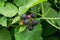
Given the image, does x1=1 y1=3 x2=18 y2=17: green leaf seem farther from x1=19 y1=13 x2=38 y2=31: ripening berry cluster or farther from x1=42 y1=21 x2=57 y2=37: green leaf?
x1=42 y1=21 x2=57 y2=37: green leaf

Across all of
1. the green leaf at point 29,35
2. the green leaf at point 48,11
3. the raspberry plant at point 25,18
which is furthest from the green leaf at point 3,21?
the green leaf at point 48,11

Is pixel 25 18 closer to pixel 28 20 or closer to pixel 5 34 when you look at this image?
pixel 28 20

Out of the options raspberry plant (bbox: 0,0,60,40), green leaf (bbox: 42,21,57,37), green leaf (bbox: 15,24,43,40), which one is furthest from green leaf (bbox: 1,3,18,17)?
green leaf (bbox: 42,21,57,37)

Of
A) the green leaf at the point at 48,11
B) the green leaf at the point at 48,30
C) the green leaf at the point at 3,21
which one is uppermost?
the green leaf at the point at 48,11

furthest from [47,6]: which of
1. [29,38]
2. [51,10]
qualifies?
[29,38]

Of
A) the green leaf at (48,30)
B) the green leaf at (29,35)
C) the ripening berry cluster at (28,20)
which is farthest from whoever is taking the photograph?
the green leaf at (48,30)

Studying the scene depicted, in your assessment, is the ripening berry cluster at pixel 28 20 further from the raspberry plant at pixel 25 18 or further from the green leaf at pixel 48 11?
the green leaf at pixel 48 11

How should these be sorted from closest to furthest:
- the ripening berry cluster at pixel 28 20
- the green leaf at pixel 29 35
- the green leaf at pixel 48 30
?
the ripening berry cluster at pixel 28 20 < the green leaf at pixel 29 35 < the green leaf at pixel 48 30
